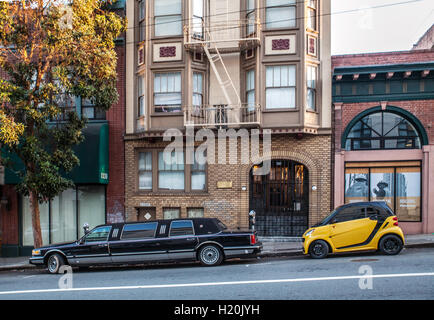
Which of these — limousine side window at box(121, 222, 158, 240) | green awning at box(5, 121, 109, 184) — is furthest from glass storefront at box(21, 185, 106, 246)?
limousine side window at box(121, 222, 158, 240)

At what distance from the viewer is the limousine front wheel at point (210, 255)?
11.2 meters

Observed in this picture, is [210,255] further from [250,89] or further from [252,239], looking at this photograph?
[250,89]

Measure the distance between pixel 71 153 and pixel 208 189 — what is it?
5562mm

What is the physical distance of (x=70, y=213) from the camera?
56.0 ft

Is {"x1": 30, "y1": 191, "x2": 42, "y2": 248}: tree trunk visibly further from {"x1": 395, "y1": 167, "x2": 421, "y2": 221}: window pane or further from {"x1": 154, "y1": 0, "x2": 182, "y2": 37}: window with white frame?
{"x1": 395, "y1": 167, "x2": 421, "y2": 221}: window pane

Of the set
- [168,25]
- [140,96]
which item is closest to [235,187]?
[140,96]

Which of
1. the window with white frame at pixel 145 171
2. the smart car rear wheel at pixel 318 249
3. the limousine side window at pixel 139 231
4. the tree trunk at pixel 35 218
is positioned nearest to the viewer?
the smart car rear wheel at pixel 318 249

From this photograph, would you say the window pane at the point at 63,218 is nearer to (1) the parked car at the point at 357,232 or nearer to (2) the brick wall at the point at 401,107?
(1) the parked car at the point at 357,232

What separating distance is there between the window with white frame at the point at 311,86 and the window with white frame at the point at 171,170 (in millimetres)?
5599

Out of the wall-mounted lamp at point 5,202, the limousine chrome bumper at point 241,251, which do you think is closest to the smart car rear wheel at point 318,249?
the limousine chrome bumper at point 241,251

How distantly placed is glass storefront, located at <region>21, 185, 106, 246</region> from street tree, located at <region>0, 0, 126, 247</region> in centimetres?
353

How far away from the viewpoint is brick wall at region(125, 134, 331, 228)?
15516 mm

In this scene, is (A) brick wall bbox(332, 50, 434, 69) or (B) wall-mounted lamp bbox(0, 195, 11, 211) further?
(B) wall-mounted lamp bbox(0, 195, 11, 211)
